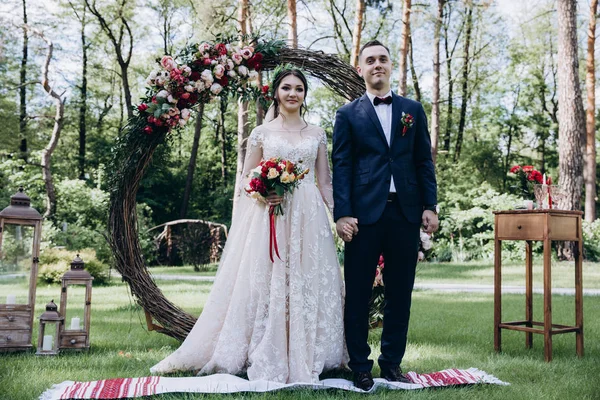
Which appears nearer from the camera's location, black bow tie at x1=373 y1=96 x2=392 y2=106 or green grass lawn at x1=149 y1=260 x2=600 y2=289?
black bow tie at x1=373 y1=96 x2=392 y2=106

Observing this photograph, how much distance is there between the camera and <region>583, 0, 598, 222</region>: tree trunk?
16.0m

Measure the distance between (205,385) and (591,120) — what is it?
17.2m

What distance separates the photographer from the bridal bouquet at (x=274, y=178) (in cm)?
364

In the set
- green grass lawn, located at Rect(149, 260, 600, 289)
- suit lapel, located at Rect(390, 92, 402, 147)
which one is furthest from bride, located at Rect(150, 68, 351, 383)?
green grass lawn, located at Rect(149, 260, 600, 289)

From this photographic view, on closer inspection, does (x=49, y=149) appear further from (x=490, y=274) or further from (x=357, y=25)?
(x=490, y=274)

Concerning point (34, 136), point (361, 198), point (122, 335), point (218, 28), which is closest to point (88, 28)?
point (34, 136)

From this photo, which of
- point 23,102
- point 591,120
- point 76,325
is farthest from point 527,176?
point 23,102

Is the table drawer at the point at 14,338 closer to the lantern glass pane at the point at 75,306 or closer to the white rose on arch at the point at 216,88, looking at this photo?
the lantern glass pane at the point at 75,306

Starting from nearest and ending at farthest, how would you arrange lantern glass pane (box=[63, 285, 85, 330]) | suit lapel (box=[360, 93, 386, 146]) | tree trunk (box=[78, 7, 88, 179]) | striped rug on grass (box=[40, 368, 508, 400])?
1. striped rug on grass (box=[40, 368, 508, 400])
2. suit lapel (box=[360, 93, 386, 146])
3. lantern glass pane (box=[63, 285, 85, 330])
4. tree trunk (box=[78, 7, 88, 179])

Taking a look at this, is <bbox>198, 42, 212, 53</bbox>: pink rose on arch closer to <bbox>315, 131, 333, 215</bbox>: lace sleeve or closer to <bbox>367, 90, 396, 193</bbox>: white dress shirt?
<bbox>315, 131, 333, 215</bbox>: lace sleeve

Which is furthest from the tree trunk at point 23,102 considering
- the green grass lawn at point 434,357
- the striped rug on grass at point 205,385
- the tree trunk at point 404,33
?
the striped rug on grass at point 205,385

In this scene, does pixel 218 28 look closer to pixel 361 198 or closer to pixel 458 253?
pixel 458 253

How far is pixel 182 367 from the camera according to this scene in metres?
3.82

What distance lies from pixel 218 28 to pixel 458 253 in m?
8.48
